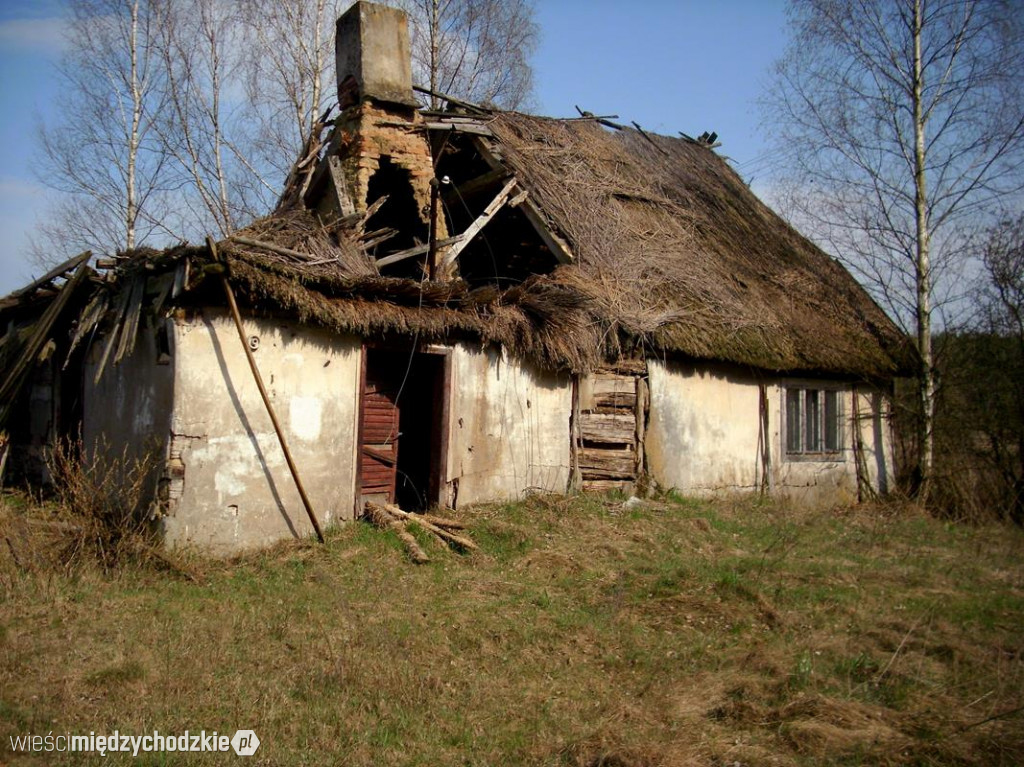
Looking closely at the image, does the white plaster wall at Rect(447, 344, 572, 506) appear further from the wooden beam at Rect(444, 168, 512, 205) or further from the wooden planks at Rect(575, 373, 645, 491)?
the wooden beam at Rect(444, 168, 512, 205)

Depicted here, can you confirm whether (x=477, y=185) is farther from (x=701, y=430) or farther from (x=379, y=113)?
(x=701, y=430)

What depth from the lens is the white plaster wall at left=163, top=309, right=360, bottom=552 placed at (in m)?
7.34

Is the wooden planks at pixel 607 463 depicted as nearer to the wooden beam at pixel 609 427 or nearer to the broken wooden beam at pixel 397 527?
the wooden beam at pixel 609 427

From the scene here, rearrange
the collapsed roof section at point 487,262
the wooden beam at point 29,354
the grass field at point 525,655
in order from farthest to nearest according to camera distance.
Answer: the wooden beam at point 29,354, the collapsed roof section at point 487,262, the grass field at point 525,655

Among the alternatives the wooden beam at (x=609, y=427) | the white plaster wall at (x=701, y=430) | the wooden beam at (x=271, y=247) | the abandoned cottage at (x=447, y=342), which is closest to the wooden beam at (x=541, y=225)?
the abandoned cottage at (x=447, y=342)

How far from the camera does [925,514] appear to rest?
1269 cm

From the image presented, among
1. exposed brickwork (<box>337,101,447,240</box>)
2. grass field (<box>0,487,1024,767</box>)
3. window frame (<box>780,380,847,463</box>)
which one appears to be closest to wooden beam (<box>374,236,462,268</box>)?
exposed brickwork (<box>337,101,447,240</box>)

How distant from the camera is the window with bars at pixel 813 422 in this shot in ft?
43.1

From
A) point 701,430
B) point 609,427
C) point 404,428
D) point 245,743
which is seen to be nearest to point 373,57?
point 404,428

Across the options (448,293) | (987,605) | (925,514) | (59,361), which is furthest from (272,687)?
(925,514)

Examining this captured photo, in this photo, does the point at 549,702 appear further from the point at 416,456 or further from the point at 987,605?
the point at 416,456

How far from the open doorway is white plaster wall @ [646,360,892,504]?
3.21 meters

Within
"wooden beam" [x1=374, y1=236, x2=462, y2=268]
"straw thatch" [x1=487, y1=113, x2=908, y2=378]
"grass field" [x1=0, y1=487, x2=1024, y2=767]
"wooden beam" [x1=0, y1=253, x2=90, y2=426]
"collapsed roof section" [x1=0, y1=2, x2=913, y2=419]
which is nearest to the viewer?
"grass field" [x1=0, y1=487, x2=1024, y2=767]

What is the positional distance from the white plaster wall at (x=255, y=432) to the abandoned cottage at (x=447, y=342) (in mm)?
21
